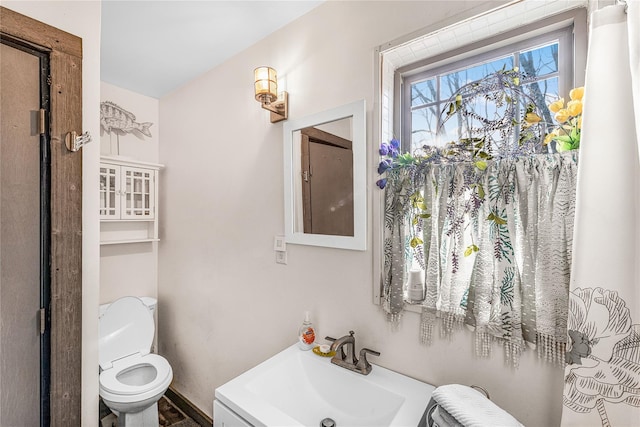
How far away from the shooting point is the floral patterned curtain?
2.80 feet

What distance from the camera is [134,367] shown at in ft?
6.10

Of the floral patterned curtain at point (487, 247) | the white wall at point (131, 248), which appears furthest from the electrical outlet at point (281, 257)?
the white wall at point (131, 248)

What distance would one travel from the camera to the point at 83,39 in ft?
3.75

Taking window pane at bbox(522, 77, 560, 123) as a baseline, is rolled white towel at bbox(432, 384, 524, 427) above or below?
below

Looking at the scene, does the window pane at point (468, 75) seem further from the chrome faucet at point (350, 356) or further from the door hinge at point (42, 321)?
the door hinge at point (42, 321)

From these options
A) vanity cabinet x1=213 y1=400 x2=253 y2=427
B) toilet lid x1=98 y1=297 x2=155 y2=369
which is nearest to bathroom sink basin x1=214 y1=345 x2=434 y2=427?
vanity cabinet x1=213 y1=400 x2=253 y2=427

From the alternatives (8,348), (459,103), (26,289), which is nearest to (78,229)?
(26,289)

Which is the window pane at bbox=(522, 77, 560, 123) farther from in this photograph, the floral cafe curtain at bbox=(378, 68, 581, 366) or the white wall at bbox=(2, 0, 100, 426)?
the white wall at bbox=(2, 0, 100, 426)

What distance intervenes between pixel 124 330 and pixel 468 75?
7.77 ft

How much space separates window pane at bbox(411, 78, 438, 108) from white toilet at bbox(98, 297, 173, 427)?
6.55 feet

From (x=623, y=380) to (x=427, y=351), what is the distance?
528 millimetres

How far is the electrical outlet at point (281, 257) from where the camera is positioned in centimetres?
154

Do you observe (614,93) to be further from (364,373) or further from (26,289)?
(26,289)

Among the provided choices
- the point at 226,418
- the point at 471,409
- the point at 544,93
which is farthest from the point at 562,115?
the point at 226,418
